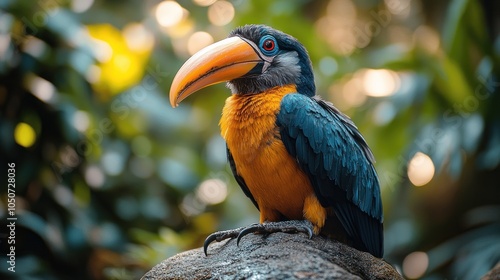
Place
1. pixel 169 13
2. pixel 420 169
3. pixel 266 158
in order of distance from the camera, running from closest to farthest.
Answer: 1. pixel 266 158
2. pixel 420 169
3. pixel 169 13

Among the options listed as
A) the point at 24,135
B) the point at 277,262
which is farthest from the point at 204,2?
the point at 277,262

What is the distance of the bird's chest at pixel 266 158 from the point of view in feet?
13.0

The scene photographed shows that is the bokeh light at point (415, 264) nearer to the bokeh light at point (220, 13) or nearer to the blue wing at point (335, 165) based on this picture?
the blue wing at point (335, 165)

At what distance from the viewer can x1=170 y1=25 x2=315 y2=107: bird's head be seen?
4020 mm

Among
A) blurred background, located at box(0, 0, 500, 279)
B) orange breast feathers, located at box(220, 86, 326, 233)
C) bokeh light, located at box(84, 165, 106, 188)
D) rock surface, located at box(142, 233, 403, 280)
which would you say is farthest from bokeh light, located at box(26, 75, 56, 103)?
rock surface, located at box(142, 233, 403, 280)

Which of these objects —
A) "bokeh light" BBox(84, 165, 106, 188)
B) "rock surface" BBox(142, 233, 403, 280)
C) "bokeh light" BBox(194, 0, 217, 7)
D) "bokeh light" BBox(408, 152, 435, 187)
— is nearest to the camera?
"rock surface" BBox(142, 233, 403, 280)

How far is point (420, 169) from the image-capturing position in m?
7.53

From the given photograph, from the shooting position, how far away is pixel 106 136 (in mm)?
7422

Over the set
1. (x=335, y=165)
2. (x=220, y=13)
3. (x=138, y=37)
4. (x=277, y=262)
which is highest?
(x=220, y=13)

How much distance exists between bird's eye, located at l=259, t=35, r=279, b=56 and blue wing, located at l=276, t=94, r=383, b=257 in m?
0.40

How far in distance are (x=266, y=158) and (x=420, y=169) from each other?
13.6 ft

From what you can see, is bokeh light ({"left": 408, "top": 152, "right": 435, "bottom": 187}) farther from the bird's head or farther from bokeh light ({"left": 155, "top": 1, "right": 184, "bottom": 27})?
bokeh light ({"left": 155, "top": 1, "right": 184, "bottom": 27})

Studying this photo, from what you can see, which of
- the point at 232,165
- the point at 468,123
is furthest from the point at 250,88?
the point at 468,123

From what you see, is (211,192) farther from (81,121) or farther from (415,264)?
(415,264)
